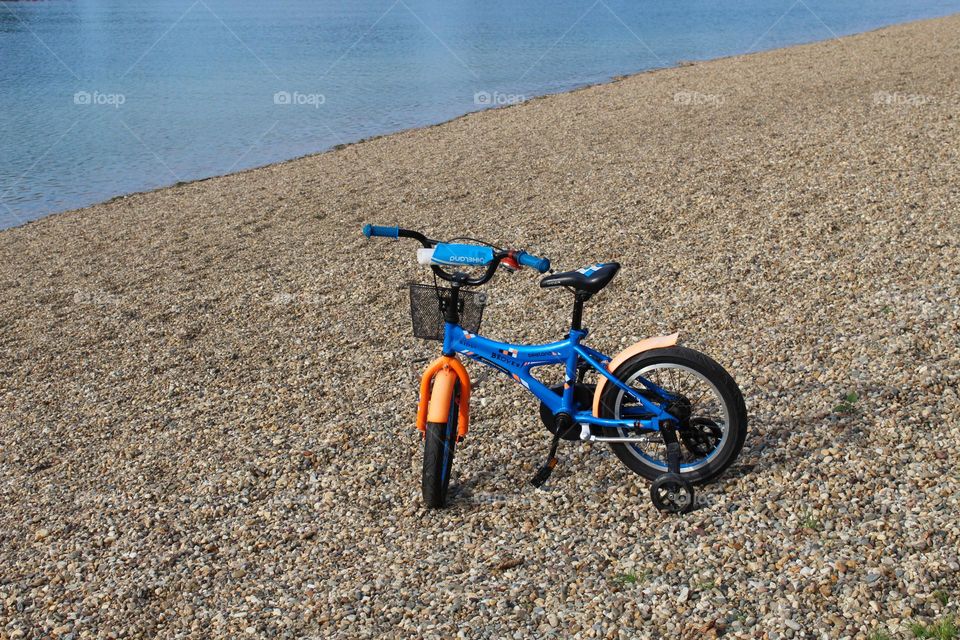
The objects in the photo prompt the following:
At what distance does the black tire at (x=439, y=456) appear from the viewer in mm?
4223

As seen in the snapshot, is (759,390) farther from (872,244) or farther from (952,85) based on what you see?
(952,85)

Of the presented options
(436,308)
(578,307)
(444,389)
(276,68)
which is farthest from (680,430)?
(276,68)

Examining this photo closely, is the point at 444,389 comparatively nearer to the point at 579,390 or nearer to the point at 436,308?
the point at 436,308

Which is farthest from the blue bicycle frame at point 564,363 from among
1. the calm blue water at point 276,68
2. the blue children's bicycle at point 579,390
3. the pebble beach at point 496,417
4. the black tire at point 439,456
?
the calm blue water at point 276,68

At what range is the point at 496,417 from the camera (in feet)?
17.5

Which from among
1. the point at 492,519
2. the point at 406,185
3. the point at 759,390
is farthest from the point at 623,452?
the point at 406,185

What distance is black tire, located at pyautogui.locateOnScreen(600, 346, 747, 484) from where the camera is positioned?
3.97 m

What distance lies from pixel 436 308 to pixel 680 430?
1.31m

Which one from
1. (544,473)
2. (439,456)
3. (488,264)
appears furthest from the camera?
(544,473)

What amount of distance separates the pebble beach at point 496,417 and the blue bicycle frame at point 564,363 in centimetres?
42

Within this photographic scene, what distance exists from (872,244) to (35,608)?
6628mm

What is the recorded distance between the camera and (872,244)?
736 cm

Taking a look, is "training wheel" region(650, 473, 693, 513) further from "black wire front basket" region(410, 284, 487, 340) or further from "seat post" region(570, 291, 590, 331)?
"black wire front basket" region(410, 284, 487, 340)

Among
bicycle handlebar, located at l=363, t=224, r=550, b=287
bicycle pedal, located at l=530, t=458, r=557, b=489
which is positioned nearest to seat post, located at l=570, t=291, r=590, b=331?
bicycle handlebar, located at l=363, t=224, r=550, b=287
